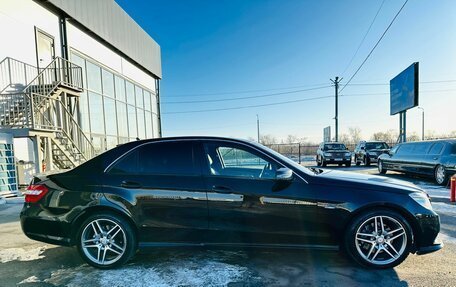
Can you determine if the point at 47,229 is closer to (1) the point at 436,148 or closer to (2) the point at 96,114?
(1) the point at 436,148

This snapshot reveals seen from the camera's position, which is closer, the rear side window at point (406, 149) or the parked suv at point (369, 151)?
the rear side window at point (406, 149)

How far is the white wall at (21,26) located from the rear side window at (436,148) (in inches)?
624

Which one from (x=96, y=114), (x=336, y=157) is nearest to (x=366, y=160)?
(x=336, y=157)

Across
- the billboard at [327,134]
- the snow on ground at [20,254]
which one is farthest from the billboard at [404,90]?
the snow on ground at [20,254]

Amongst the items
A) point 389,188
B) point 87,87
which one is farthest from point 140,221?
point 87,87

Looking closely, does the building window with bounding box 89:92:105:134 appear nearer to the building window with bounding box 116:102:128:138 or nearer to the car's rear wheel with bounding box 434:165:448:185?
the building window with bounding box 116:102:128:138

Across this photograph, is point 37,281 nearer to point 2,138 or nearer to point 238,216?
point 238,216

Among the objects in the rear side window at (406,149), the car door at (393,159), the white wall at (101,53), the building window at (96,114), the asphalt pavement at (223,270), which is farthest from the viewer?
the building window at (96,114)

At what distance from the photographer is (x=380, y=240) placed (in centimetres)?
325

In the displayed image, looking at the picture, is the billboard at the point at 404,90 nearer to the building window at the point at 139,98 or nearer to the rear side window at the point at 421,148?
the rear side window at the point at 421,148

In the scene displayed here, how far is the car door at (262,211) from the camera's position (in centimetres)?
324

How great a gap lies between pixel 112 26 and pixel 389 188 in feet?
60.2

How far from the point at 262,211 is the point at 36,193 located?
2972mm

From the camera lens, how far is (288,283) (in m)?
2.95
